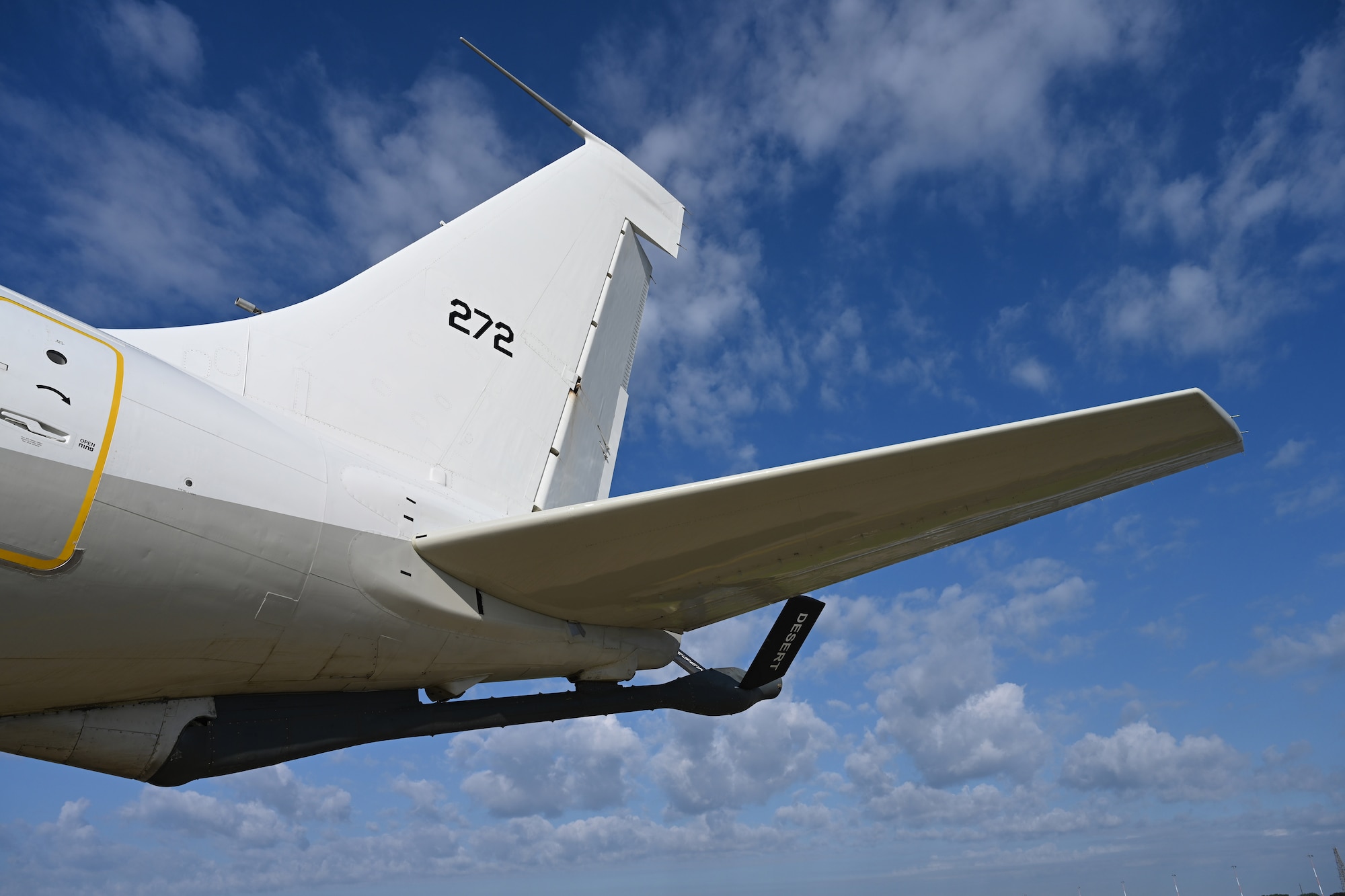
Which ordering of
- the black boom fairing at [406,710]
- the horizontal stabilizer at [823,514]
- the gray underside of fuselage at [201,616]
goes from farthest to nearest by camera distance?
the black boom fairing at [406,710] → the horizontal stabilizer at [823,514] → the gray underside of fuselage at [201,616]

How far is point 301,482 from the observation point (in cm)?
485

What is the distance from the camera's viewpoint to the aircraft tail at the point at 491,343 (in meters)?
6.13

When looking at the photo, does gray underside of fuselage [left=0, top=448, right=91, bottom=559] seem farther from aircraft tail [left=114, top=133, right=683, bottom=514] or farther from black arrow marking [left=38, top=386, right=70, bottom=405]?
aircraft tail [left=114, top=133, right=683, bottom=514]

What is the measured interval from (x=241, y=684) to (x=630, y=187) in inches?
268

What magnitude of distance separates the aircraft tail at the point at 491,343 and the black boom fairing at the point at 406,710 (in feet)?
5.78


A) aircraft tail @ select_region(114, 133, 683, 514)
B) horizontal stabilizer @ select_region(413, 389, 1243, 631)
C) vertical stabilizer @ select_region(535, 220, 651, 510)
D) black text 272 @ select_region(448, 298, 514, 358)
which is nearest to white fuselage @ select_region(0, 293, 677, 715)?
horizontal stabilizer @ select_region(413, 389, 1243, 631)

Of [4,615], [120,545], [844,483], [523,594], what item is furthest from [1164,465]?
[4,615]

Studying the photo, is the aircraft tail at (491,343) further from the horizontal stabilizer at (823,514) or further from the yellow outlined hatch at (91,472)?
the horizontal stabilizer at (823,514)

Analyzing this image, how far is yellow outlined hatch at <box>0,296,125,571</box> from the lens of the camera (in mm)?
3592

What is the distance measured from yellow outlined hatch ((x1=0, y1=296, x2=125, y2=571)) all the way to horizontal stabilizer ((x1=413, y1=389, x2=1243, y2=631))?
194 centimetres

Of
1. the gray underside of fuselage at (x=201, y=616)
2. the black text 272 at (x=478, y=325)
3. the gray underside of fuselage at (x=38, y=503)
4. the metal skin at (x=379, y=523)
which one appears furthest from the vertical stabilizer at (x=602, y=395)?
the gray underside of fuselage at (x=38, y=503)

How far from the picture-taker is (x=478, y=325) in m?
7.42

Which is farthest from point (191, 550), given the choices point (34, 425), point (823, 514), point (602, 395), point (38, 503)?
point (602, 395)

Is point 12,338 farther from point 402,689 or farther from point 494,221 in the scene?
point 494,221
